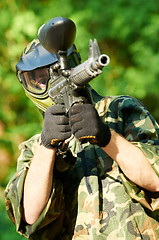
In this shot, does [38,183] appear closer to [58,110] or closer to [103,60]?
[58,110]

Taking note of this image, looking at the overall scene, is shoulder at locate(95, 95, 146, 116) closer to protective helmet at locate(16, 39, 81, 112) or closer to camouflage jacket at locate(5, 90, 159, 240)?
camouflage jacket at locate(5, 90, 159, 240)

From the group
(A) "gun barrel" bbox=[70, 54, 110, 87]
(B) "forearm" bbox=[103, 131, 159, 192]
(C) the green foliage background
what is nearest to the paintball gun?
(A) "gun barrel" bbox=[70, 54, 110, 87]

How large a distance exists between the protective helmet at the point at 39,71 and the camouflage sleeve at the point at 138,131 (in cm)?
47

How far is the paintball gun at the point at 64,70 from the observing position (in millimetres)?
1875

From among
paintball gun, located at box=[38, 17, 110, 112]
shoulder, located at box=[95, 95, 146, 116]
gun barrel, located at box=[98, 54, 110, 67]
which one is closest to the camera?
gun barrel, located at box=[98, 54, 110, 67]

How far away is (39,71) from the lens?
2660mm

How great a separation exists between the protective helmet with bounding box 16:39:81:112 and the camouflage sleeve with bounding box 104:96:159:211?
0.47 m

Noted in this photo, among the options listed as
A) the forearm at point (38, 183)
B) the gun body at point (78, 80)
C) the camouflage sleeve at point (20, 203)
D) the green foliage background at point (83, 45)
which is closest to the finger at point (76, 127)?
the gun body at point (78, 80)

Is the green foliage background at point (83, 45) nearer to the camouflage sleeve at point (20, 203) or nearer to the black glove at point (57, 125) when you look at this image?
the camouflage sleeve at point (20, 203)

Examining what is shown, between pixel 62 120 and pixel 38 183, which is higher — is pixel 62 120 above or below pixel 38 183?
above

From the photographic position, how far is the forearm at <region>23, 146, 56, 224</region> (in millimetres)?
2199

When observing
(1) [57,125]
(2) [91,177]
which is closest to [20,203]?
(2) [91,177]

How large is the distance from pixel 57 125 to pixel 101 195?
1.73 feet

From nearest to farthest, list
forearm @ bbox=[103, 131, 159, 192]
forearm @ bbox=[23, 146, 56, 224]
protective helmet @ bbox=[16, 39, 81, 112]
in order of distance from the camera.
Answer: forearm @ bbox=[103, 131, 159, 192] → forearm @ bbox=[23, 146, 56, 224] → protective helmet @ bbox=[16, 39, 81, 112]
